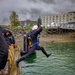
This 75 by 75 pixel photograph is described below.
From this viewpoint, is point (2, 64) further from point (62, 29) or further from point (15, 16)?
point (15, 16)

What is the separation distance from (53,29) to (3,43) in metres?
89.0

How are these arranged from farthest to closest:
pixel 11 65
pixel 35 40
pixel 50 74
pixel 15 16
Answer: pixel 15 16
pixel 50 74
pixel 35 40
pixel 11 65

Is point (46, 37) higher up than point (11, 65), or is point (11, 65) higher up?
point (11, 65)

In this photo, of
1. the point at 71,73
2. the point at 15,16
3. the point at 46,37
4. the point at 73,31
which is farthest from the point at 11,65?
the point at 15,16

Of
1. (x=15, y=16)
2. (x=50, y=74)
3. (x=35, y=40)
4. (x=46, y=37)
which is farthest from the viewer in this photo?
(x=15, y=16)

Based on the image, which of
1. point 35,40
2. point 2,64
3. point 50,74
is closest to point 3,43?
point 2,64

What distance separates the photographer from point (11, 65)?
1123 centimetres

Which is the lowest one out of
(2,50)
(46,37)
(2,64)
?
(46,37)

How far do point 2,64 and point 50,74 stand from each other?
11565 mm

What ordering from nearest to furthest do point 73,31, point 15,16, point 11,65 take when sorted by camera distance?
point 11,65, point 73,31, point 15,16

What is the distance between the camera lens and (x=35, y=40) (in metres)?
16.1

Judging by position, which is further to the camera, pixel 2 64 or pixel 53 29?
pixel 53 29

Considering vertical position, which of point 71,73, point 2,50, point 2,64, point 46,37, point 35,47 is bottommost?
point 46,37

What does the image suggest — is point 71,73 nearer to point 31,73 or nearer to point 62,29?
point 31,73
